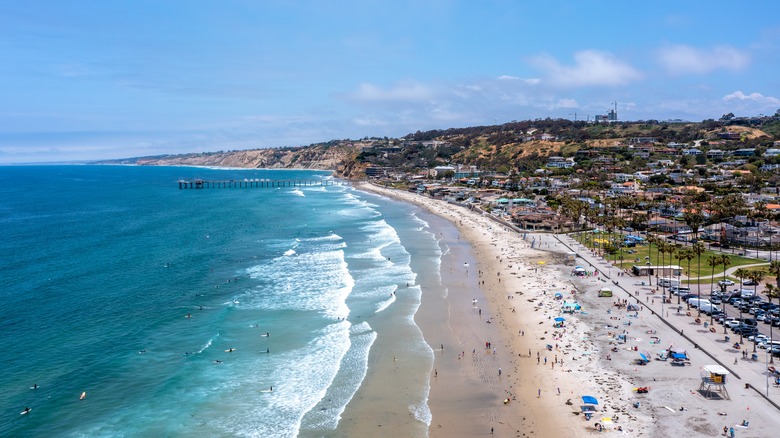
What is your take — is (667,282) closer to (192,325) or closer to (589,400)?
(589,400)

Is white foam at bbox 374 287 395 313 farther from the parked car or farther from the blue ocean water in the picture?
the parked car

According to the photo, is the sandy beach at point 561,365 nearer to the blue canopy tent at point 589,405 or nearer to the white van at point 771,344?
the blue canopy tent at point 589,405

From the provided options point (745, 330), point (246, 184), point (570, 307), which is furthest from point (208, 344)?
point (246, 184)

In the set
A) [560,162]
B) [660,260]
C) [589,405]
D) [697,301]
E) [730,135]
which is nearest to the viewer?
[589,405]

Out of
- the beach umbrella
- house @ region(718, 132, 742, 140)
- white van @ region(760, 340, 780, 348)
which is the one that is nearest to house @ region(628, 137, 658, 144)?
house @ region(718, 132, 742, 140)

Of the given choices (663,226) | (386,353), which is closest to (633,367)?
(386,353)

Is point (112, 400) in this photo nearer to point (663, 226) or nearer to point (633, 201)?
point (663, 226)
